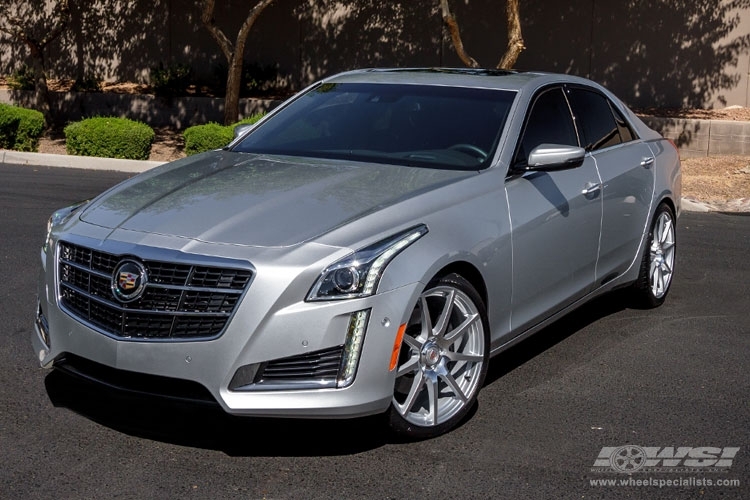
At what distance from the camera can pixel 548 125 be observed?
21.5ft

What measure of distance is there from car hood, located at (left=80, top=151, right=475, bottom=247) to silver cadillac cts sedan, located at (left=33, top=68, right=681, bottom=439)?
14 millimetres

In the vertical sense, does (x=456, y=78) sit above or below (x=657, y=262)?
above

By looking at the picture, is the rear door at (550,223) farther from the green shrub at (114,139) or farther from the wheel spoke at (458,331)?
the green shrub at (114,139)

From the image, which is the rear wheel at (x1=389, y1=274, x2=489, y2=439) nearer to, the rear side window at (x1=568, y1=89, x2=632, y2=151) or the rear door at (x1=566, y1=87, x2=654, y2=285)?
the rear door at (x1=566, y1=87, x2=654, y2=285)

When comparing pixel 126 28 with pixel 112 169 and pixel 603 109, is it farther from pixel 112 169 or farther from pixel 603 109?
pixel 603 109

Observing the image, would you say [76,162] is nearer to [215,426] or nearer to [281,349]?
[215,426]

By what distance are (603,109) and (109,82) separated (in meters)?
19.5

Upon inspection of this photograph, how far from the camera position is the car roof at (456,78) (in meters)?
6.61

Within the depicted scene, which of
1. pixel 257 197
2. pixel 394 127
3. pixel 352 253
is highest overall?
pixel 394 127

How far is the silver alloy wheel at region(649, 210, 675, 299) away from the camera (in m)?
7.76

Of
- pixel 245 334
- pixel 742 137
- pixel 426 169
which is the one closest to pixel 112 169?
pixel 742 137

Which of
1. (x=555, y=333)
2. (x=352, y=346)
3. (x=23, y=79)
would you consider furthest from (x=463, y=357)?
(x=23, y=79)

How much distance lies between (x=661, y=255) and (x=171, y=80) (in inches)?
670

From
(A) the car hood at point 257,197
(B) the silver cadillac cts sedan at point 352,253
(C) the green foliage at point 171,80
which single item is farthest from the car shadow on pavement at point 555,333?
(C) the green foliage at point 171,80
